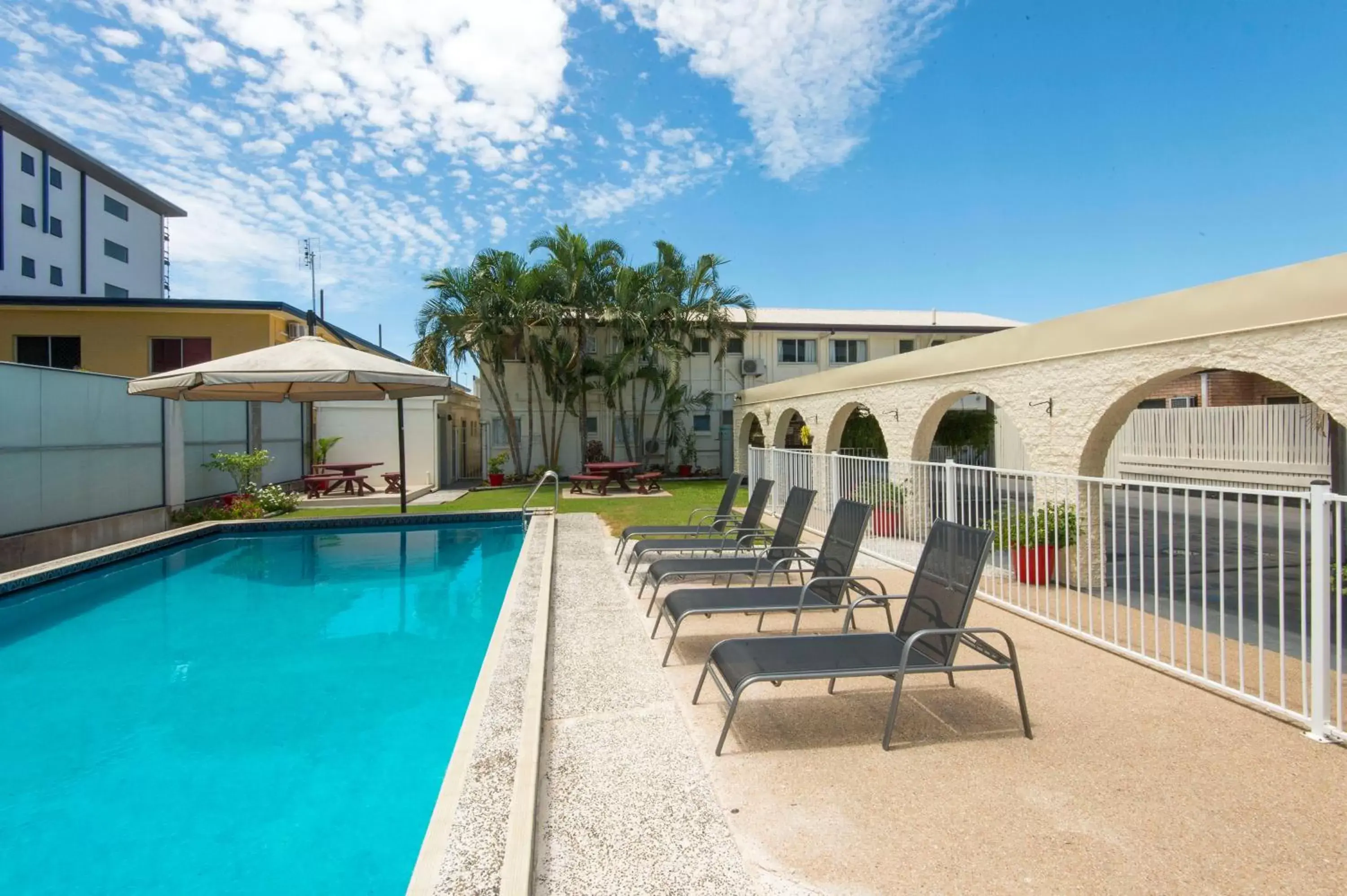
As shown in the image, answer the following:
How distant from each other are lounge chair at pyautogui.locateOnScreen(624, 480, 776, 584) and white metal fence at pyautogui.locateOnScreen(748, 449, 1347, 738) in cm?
176

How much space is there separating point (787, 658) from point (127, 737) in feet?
16.2

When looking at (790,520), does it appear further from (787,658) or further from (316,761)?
(316,761)

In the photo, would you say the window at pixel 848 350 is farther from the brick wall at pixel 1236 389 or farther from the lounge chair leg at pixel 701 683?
the lounge chair leg at pixel 701 683

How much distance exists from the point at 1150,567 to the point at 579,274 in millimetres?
17550

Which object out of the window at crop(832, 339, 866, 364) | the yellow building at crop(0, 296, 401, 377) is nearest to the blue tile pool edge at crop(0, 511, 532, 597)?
the yellow building at crop(0, 296, 401, 377)

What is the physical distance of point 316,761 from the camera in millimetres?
4512

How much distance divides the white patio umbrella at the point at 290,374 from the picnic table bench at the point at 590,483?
6.14m

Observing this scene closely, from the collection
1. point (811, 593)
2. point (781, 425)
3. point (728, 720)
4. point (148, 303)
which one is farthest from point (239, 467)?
point (728, 720)

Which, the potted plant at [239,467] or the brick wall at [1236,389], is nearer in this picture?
the potted plant at [239,467]

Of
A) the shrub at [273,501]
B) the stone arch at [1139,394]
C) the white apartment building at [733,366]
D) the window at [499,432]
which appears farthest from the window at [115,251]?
the stone arch at [1139,394]

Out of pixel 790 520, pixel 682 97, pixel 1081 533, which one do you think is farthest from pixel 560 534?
pixel 682 97

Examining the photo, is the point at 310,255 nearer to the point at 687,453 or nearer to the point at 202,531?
the point at 687,453

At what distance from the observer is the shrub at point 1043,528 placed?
6879 mm

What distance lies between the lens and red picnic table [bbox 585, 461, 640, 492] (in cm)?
1903
